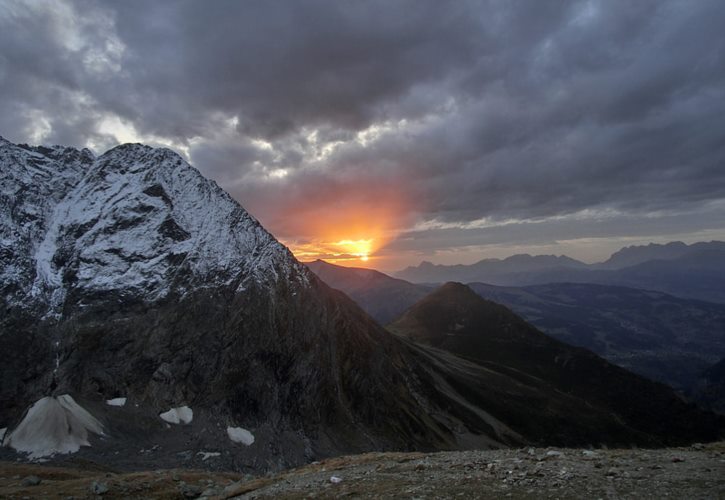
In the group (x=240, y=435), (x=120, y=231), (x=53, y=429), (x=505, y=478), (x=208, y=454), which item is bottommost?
(x=240, y=435)

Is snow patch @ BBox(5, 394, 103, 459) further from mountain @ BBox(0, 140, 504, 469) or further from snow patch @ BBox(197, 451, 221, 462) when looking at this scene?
snow patch @ BBox(197, 451, 221, 462)

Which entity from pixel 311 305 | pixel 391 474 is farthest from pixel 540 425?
pixel 391 474

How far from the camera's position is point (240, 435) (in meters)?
96.2

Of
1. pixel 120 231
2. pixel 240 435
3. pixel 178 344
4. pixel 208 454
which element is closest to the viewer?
pixel 208 454

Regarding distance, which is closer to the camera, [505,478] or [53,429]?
[505,478]

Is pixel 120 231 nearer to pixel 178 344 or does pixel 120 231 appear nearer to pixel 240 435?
pixel 178 344

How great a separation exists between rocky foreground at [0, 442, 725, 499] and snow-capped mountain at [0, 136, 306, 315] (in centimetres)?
10051

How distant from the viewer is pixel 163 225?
458ft

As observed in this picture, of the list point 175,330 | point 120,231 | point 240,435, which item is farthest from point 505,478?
point 120,231

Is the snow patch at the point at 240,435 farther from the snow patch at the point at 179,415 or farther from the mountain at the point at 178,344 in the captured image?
the snow patch at the point at 179,415

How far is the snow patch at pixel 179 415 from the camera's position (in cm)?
9550

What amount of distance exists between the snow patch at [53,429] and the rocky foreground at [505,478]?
162 ft

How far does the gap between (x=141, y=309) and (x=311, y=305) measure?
170 feet

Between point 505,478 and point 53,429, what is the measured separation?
296 feet
